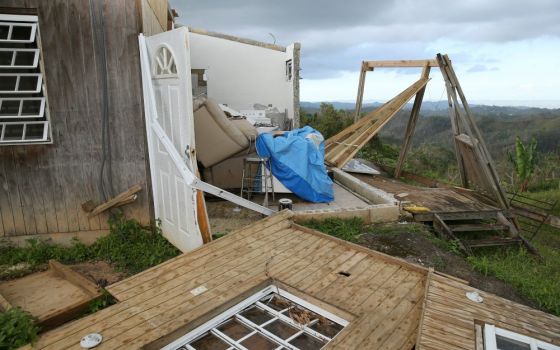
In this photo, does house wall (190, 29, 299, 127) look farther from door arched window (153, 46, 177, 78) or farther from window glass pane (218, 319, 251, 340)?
window glass pane (218, 319, 251, 340)

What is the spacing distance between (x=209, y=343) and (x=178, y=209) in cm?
228

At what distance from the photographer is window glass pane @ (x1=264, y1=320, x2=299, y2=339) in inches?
131

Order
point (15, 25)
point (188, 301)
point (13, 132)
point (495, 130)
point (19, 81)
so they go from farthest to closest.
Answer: point (495, 130), point (13, 132), point (19, 81), point (15, 25), point (188, 301)

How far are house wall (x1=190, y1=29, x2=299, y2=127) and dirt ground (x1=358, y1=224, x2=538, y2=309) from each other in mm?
8010

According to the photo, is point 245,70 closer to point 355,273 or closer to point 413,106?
point 413,106

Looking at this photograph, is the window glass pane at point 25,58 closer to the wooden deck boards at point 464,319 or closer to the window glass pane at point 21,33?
the window glass pane at point 21,33

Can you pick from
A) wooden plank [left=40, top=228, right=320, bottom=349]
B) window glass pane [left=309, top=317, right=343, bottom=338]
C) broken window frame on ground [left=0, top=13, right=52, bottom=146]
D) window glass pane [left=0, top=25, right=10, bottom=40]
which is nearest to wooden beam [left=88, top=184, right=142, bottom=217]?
broken window frame on ground [left=0, top=13, right=52, bottom=146]

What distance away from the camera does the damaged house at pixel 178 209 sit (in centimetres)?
328

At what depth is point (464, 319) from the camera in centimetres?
324

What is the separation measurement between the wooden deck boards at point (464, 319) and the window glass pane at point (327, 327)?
29.6 inches

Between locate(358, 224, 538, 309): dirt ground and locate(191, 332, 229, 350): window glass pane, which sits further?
locate(358, 224, 538, 309): dirt ground

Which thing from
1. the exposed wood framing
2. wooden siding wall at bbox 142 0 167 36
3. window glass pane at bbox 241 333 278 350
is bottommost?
window glass pane at bbox 241 333 278 350

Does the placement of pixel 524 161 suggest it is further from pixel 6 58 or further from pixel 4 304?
pixel 4 304

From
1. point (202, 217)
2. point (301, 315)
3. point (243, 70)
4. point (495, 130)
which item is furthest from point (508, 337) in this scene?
point (495, 130)
